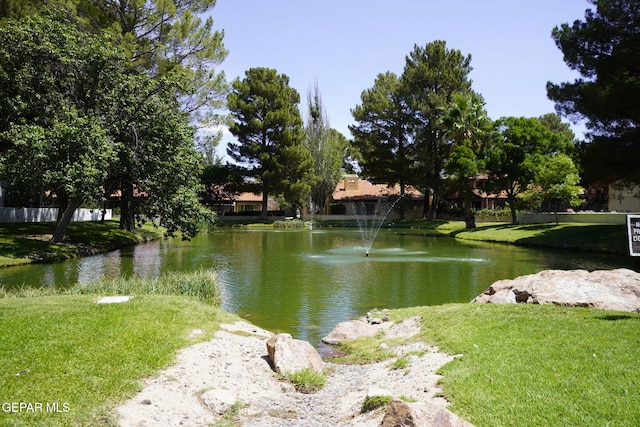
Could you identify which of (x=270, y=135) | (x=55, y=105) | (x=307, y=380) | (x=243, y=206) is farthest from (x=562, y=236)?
(x=243, y=206)

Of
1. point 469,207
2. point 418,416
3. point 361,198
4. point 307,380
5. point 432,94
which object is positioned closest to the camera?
point 418,416

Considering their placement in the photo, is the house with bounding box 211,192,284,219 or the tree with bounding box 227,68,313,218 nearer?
the tree with bounding box 227,68,313,218

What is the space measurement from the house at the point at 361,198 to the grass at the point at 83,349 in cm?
6397

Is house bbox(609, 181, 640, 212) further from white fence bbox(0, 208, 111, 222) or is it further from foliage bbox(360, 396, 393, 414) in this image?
white fence bbox(0, 208, 111, 222)

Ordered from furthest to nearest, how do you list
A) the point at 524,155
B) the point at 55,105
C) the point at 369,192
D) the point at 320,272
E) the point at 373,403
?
the point at 369,192 < the point at 524,155 < the point at 55,105 < the point at 320,272 < the point at 373,403

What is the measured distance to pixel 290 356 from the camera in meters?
9.05

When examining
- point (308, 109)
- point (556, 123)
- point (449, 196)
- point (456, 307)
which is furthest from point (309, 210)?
point (456, 307)

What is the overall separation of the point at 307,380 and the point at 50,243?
80.3 ft

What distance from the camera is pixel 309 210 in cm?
7700

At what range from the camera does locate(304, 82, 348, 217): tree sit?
72.4 metres

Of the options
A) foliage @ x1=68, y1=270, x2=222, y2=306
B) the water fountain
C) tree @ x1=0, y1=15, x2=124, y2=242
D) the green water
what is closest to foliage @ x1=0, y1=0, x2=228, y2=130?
tree @ x1=0, y1=15, x2=124, y2=242

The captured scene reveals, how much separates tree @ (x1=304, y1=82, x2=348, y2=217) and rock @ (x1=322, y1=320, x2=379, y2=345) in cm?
5858

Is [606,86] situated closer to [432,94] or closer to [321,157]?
[432,94]

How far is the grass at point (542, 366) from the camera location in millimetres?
5777
